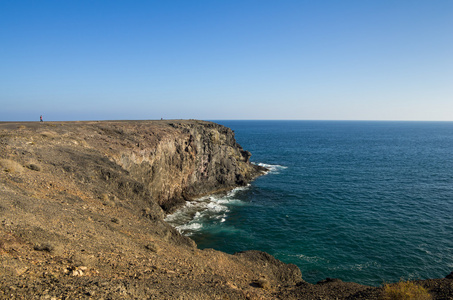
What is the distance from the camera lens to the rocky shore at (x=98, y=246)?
12617mm

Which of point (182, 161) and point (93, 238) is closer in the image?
point (93, 238)

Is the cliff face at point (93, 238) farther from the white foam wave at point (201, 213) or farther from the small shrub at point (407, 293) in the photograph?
the white foam wave at point (201, 213)

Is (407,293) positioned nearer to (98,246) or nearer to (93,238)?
(98,246)

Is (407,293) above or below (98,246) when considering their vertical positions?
below

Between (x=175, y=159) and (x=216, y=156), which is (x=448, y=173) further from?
(x=175, y=159)

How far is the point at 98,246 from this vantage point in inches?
656

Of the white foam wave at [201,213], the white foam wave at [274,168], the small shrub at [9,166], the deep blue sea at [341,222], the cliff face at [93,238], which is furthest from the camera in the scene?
the white foam wave at [274,168]

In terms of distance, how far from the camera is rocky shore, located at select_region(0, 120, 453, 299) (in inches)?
497

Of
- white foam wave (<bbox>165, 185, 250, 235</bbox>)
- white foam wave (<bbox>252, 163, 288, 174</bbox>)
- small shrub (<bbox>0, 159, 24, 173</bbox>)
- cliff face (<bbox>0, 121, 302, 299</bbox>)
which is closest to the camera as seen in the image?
cliff face (<bbox>0, 121, 302, 299</bbox>)

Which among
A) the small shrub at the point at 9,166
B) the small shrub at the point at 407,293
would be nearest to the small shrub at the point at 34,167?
the small shrub at the point at 9,166

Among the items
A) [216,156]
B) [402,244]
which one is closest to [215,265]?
[402,244]

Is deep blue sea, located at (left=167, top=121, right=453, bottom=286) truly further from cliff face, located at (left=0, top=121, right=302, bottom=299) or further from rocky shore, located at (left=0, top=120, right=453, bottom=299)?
rocky shore, located at (left=0, top=120, right=453, bottom=299)

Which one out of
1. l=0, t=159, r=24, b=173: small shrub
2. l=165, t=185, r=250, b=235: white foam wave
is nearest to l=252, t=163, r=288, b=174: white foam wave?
l=165, t=185, r=250, b=235: white foam wave

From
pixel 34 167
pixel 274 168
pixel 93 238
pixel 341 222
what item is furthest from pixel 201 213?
pixel 274 168
